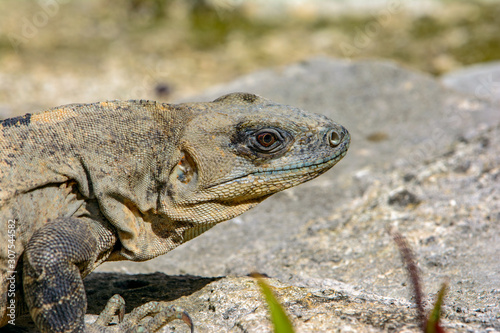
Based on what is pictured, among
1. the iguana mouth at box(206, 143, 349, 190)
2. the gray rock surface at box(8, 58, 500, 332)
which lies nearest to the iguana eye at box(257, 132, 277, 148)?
the iguana mouth at box(206, 143, 349, 190)

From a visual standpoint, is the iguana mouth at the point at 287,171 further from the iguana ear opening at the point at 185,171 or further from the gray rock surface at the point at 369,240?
the gray rock surface at the point at 369,240

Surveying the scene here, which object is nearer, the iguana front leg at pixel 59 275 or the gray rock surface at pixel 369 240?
the iguana front leg at pixel 59 275

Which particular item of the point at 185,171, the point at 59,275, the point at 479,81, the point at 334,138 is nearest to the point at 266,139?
the point at 334,138

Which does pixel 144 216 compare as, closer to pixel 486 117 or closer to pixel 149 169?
pixel 149 169

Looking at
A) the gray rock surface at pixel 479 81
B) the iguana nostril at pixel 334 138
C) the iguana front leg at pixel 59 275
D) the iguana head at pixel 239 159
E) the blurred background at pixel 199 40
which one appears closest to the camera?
the iguana front leg at pixel 59 275

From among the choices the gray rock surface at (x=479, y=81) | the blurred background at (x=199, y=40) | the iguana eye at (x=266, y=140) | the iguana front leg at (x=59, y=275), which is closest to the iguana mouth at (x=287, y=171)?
the iguana eye at (x=266, y=140)

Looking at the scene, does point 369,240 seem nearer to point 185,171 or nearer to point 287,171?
point 287,171

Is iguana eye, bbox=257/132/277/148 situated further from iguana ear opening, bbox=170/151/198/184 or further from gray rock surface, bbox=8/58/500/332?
gray rock surface, bbox=8/58/500/332
